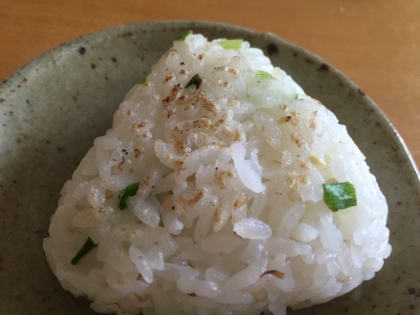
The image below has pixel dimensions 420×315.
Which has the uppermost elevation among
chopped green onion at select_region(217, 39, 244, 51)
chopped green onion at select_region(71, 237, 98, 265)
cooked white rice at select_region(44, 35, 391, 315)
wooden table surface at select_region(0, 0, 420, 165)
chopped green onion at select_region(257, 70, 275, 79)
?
wooden table surface at select_region(0, 0, 420, 165)

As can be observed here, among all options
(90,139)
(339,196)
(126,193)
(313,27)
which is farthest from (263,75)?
(313,27)

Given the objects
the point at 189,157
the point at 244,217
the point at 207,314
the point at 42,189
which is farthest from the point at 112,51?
the point at 207,314

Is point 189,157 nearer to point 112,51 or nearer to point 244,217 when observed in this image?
point 244,217

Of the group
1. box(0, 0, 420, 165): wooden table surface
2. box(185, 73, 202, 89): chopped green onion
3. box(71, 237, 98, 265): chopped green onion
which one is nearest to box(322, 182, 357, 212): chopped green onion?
box(185, 73, 202, 89): chopped green onion

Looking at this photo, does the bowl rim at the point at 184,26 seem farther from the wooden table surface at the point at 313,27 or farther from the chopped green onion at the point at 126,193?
A: the chopped green onion at the point at 126,193

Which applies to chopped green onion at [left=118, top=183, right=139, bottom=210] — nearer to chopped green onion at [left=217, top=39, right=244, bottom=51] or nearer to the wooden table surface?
chopped green onion at [left=217, top=39, right=244, bottom=51]
